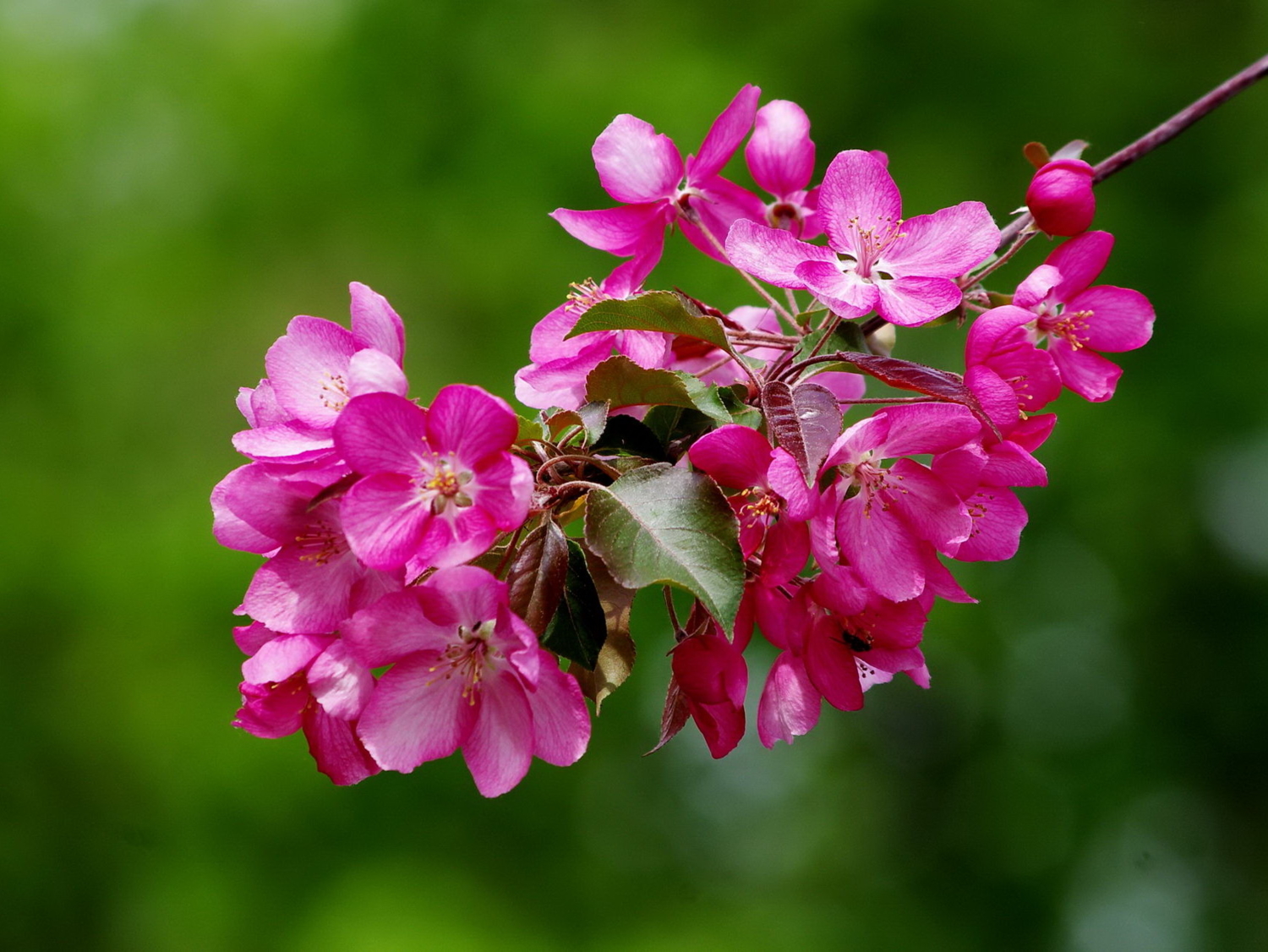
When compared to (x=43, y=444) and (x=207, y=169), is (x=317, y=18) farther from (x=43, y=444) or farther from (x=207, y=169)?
(x=43, y=444)

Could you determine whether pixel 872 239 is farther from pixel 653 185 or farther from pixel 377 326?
pixel 377 326

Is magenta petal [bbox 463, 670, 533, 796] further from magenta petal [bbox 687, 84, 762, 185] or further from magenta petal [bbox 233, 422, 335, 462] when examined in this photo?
magenta petal [bbox 687, 84, 762, 185]

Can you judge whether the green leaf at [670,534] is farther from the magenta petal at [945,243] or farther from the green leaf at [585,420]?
the magenta petal at [945,243]

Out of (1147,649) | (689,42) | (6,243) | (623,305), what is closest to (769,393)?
(623,305)

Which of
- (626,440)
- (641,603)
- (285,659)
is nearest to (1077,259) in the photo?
(626,440)

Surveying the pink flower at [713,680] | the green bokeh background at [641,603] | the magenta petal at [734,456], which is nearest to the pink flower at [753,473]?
the magenta petal at [734,456]

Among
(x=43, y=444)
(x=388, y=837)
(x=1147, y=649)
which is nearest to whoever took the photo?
(x=388, y=837)

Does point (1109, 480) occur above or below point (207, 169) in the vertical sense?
below
